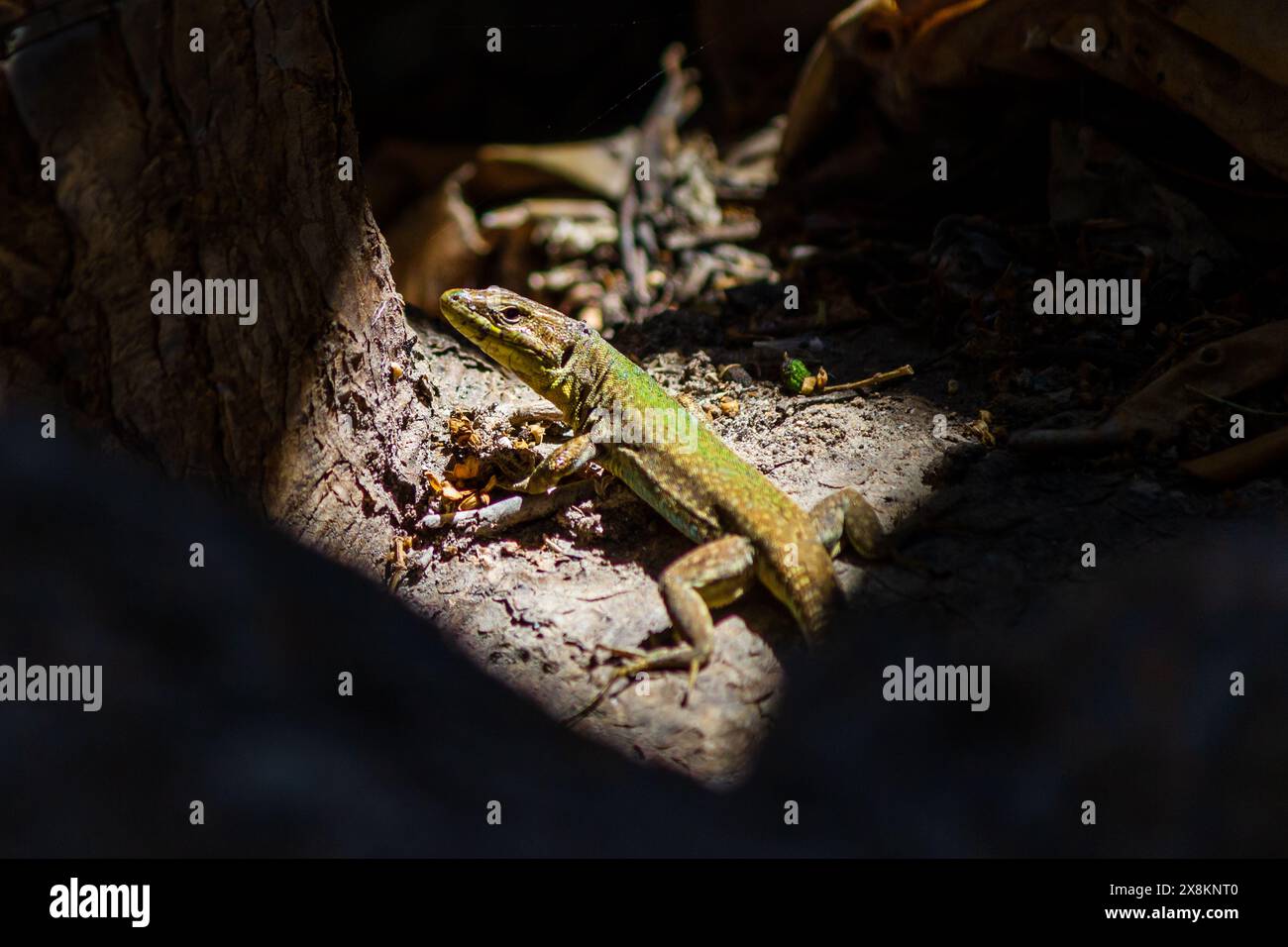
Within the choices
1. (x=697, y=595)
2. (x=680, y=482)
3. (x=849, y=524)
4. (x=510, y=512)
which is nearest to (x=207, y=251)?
(x=510, y=512)

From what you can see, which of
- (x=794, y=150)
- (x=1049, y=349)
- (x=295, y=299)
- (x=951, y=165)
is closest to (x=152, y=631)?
(x=295, y=299)

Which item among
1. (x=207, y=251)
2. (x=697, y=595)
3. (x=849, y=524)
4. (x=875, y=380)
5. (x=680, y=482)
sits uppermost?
(x=207, y=251)

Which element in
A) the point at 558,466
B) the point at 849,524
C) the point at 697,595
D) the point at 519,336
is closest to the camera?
the point at 697,595

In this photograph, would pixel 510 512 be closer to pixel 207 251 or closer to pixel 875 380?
pixel 207 251

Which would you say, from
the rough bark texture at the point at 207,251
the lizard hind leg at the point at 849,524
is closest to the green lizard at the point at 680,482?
the lizard hind leg at the point at 849,524

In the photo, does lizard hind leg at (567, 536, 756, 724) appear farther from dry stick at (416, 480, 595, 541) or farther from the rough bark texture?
the rough bark texture

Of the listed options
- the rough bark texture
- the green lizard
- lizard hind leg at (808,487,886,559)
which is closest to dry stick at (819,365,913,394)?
the green lizard

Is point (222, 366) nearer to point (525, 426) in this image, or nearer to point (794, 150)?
point (525, 426)
